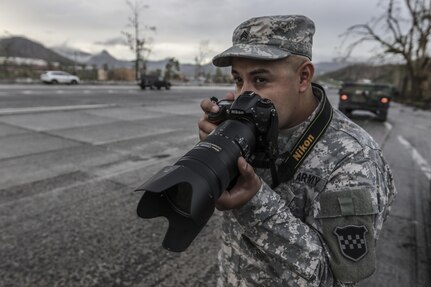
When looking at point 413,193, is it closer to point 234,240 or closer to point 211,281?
point 211,281

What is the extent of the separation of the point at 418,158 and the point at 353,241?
7.15 metres

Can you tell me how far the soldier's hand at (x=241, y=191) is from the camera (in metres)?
1.05

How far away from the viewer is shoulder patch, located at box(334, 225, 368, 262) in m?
1.09

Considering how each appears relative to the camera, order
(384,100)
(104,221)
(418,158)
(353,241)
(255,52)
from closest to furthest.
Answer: (353,241) → (255,52) → (104,221) → (418,158) → (384,100)

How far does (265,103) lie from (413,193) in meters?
4.62

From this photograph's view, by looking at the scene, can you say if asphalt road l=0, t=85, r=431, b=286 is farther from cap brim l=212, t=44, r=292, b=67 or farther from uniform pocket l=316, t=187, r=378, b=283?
cap brim l=212, t=44, r=292, b=67

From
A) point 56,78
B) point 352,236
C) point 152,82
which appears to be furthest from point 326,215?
point 56,78

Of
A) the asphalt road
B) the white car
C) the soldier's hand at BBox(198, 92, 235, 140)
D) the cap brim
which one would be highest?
the cap brim

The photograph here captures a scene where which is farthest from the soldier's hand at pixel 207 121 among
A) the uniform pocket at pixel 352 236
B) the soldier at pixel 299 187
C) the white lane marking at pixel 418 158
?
the white lane marking at pixel 418 158

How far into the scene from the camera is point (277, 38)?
4.25 ft

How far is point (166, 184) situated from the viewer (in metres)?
0.88

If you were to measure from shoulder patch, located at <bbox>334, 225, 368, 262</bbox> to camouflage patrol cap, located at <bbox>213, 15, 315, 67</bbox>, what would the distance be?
0.65m

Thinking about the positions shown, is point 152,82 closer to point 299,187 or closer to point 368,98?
point 368,98

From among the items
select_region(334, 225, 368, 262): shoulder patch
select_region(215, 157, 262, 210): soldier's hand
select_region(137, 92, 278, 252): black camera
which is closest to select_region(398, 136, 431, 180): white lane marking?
select_region(334, 225, 368, 262): shoulder patch
